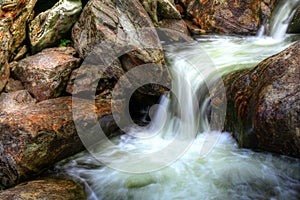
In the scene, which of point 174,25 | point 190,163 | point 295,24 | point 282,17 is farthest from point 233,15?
point 190,163

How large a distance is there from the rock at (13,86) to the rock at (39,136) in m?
0.88

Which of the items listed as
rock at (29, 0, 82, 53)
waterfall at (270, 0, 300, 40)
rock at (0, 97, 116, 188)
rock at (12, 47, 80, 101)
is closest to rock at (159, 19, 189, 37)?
rock at (29, 0, 82, 53)

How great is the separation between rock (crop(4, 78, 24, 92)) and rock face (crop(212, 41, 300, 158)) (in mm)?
4329

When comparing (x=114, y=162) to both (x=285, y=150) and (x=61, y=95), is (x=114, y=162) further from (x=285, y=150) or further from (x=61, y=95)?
(x=285, y=150)

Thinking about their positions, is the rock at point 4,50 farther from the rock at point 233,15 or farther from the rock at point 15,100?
the rock at point 233,15

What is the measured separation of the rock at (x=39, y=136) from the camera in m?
4.10

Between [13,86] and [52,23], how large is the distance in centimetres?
171

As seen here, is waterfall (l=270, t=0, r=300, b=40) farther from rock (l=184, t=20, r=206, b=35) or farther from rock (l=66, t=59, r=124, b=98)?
rock (l=66, t=59, r=124, b=98)

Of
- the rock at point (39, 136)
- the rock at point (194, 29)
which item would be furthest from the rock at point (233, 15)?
the rock at point (39, 136)

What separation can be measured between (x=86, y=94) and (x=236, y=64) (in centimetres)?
332

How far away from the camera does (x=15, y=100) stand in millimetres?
5219

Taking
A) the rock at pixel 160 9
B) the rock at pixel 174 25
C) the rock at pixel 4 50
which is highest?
the rock at pixel 160 9

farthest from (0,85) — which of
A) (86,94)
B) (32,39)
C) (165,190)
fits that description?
(165,190)

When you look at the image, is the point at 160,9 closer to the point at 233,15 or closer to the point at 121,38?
the point at 233,15
